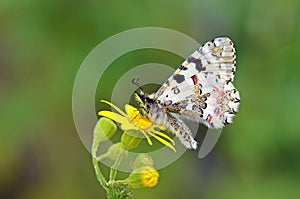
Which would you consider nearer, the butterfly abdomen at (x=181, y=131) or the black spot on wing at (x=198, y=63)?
the butterfly abdomen at (x=181, y=131)

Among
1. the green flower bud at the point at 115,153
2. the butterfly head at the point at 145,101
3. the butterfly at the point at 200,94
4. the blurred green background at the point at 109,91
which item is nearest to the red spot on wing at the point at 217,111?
the butterfly at the point at 200,94

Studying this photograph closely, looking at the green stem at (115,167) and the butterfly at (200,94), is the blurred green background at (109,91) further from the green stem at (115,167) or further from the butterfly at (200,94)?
the green stem at (115,167)

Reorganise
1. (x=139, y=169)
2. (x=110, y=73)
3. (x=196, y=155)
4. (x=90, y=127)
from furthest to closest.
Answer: (x=196, y=155), (x=110, y=73), (x=90, y=127), (x=139, y=169)

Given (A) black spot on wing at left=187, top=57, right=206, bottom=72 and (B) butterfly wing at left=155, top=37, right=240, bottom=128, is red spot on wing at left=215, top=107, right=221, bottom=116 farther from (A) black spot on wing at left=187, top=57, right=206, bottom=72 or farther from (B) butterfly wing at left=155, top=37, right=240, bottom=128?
(A) black spot on wing at left=187, top=57, right=206, bottom=72
